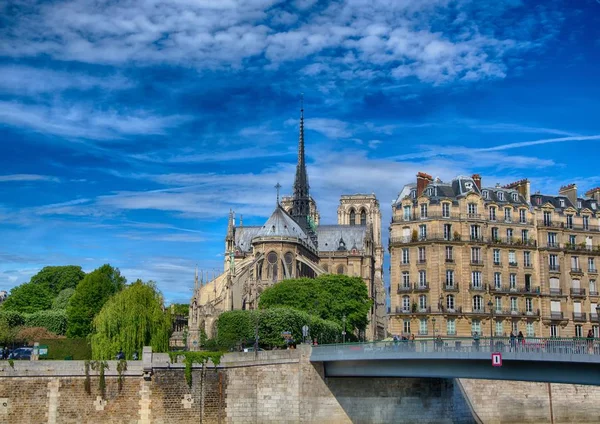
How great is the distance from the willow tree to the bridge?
1182 centimetres

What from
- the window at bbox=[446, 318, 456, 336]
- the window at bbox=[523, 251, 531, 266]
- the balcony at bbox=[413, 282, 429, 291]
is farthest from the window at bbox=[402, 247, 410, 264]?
the window at bbox=[523, 251, 531, 266]

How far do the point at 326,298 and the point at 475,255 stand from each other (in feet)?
A: 52.0

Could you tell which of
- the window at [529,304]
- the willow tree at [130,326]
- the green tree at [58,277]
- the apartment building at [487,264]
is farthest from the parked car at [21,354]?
the green tree at [58,277]

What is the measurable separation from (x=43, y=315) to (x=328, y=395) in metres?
40.4

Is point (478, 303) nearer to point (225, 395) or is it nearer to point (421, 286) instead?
point (421, 286)

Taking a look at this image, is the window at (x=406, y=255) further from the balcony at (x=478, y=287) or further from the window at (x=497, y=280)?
the window at (x=497, y=280)

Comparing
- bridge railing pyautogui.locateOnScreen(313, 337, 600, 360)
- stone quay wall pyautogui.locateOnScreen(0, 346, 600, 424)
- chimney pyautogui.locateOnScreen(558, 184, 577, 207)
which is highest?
chimney pyautogui.locateOnScreen(558, 184, 577, 207)

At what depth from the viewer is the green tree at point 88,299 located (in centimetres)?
7306

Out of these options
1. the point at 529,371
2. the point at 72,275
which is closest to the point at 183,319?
the point at 72,275

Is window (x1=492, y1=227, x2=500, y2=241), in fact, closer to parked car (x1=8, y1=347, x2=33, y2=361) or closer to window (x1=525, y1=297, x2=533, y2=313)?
window (x1=525, y1=297, x2=533, y2=313)

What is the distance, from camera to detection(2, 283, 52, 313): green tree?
91.2 metres

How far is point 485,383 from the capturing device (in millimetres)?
52969

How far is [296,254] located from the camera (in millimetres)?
97625

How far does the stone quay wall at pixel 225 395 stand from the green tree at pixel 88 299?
994 inches
